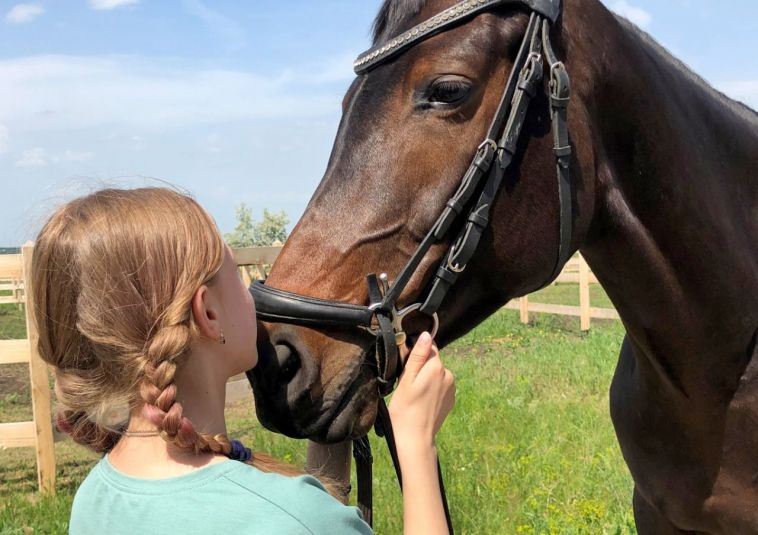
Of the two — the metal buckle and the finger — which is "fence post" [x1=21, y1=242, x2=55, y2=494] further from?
the finger

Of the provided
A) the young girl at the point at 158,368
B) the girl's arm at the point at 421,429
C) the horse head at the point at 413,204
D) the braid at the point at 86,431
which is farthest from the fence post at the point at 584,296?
the braid at the point at 86,431

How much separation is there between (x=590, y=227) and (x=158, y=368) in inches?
56.7

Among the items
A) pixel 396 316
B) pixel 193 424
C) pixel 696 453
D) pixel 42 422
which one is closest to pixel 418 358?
pixel 396 316

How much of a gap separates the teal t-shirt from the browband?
3.83 ft

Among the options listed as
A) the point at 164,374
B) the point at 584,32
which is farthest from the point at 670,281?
the point at 164,374

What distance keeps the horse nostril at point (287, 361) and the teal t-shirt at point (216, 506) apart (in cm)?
53

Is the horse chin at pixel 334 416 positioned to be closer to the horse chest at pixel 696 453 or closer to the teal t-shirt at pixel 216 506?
the teal t-shirt at pixel 216 506

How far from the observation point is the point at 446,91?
1833mm

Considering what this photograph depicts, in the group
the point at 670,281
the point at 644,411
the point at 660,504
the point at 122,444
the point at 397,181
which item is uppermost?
the point at 397,181

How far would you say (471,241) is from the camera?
184 centimetres

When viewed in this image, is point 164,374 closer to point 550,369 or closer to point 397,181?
point 397,181

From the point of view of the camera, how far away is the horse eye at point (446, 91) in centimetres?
183

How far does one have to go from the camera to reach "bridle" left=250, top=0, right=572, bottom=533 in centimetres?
175

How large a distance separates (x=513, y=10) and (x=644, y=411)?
58.0 inches
